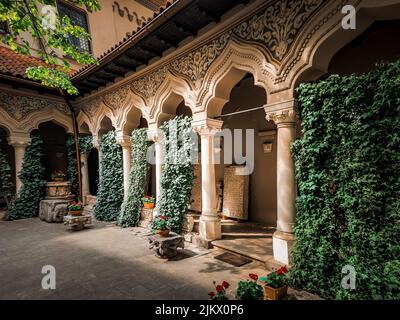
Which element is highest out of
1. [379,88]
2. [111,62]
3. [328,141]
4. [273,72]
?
[111,62]

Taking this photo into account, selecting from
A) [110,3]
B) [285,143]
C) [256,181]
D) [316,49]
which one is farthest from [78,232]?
[110,3]

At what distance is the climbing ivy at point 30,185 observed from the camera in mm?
9414

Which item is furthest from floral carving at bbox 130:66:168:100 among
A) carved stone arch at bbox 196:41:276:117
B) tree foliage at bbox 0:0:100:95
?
tree foliage at bbox 0:0:100:95

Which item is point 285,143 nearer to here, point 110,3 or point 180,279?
point 180,279

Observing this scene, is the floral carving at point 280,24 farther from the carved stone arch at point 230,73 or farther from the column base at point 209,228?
the column base at point 209,228

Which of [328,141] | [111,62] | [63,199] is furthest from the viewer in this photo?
[63,199]

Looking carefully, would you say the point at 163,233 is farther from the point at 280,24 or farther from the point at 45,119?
the point at 45,119

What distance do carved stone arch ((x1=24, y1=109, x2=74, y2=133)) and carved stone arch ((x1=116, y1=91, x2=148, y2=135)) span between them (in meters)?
3.61

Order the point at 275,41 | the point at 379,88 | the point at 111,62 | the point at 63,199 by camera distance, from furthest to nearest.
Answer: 1. the point at 63,199
2. the point at 111,62
3. the point at 275,41
4. the point at 379,88

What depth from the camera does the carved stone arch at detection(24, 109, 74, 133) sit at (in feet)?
31.4

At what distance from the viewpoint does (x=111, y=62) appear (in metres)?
7.15

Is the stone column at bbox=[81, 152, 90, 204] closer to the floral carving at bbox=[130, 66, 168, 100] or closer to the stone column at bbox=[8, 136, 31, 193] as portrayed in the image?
the stone column at bbox=[8, 136, 31, 193]

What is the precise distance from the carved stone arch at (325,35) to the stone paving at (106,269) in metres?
3.80

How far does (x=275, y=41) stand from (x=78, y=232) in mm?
7566
